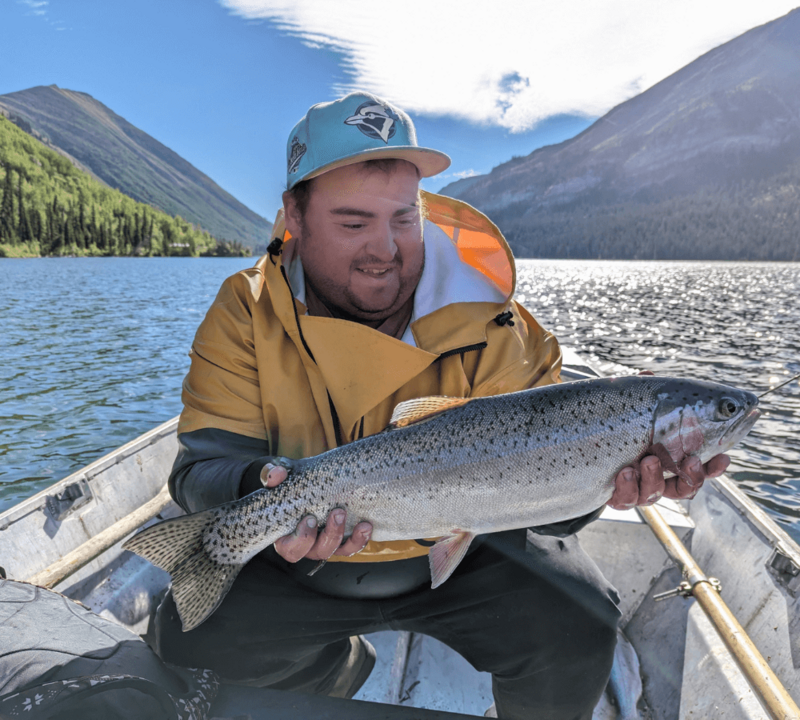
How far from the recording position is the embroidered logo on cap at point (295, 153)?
120 inches

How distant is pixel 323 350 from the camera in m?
3.00

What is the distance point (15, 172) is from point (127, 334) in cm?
18761

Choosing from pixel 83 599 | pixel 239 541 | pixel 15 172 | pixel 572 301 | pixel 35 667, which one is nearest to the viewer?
pixel 35 667

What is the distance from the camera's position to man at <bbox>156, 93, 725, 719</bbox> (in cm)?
275

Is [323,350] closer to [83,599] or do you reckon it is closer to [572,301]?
[83,599]

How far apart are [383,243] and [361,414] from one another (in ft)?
3.34

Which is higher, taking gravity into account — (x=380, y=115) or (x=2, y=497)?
(x=380, y=115)

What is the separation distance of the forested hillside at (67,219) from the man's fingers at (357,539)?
150 meters

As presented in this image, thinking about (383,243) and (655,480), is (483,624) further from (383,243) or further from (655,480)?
(383,243)

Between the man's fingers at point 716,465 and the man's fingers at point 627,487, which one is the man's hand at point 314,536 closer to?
the man's fingers at point 627,487

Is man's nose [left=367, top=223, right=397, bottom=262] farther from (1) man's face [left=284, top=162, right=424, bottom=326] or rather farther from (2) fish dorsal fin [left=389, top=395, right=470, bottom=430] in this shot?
(2) fish dorsal fin [left=389, top=395, right=470, bottom=430]

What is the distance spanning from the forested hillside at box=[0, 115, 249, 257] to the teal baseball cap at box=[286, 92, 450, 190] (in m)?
149

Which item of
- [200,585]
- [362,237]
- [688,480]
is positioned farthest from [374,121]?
[200,585]

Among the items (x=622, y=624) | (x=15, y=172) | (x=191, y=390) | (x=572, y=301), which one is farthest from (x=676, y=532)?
(x=15, y=172)
